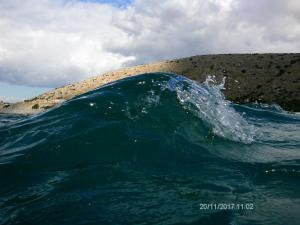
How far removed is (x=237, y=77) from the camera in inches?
3706

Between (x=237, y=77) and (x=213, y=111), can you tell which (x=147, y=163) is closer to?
(x=213, y=111)

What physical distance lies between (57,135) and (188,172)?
3609 mm

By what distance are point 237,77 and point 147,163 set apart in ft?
284

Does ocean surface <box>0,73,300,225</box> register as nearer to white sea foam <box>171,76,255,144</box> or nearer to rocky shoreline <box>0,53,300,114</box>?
white sea foam <box>171,76,255,144</box>

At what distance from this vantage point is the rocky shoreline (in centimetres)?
7988

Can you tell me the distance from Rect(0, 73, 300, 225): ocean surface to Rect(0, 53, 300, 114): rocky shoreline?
5394 centimetres

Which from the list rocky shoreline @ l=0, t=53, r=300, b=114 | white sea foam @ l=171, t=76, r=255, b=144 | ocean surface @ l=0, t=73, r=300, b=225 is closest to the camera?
ocean surface @ l=0, t=73, r=300, b=225

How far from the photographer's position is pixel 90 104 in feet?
41.9

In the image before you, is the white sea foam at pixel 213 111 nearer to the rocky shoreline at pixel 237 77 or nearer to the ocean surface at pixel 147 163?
the ocean surface at pixel 147 163

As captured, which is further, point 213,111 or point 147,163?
point 213,111

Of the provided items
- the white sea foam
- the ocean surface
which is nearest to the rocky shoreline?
the white sea foam

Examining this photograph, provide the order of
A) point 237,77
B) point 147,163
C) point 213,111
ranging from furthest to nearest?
point 237,77, point 213,111, point 147,163

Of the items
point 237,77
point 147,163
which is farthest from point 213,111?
point 237,77

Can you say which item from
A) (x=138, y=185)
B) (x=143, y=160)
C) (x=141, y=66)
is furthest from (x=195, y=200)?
(x=141, y=66)
